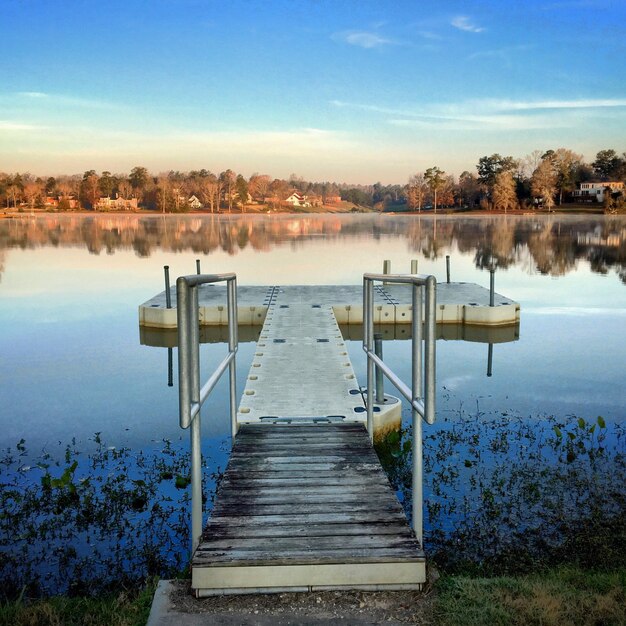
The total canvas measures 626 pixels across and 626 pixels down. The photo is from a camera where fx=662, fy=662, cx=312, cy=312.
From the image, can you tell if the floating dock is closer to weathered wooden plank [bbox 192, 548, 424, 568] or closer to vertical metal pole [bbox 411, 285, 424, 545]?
weathered wooden plank [bbox 192, 548, 424, 568]

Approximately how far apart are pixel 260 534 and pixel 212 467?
3021mm

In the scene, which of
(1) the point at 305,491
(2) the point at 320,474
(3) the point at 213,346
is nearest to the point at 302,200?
(3) the point at 213,346

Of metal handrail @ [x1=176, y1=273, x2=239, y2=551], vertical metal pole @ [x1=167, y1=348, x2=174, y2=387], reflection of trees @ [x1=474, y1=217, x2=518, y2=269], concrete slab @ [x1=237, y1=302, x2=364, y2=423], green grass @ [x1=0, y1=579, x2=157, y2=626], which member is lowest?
vertical metal pole @ [x1=167, y1=348, x2=174, y2=387]

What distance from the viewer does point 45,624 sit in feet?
11.4

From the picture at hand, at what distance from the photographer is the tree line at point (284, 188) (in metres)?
107

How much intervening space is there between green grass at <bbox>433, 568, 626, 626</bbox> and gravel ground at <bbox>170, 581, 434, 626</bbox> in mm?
121

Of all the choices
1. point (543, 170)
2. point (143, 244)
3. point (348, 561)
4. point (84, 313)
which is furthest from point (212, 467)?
point (543, 170)

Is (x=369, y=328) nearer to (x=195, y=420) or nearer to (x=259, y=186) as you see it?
(x=195, y=420)

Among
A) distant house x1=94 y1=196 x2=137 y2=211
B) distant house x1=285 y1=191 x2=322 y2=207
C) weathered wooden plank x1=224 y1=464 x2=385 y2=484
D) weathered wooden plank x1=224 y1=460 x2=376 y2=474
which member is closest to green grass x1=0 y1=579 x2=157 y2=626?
weathered wooden plank x1=224 y1=464 x2=385 y2=484

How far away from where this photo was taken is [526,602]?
328 centimetres

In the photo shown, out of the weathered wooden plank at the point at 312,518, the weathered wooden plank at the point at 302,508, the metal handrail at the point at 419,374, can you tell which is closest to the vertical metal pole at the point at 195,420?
the weathered wooden plank at the point at 312,518

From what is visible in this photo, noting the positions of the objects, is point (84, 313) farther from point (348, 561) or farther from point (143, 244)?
point (143, 244)

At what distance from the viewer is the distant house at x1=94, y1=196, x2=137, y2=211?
147125 mm

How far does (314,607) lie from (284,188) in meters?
171
